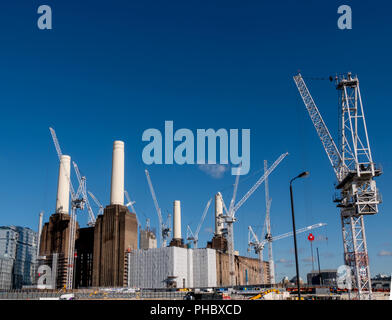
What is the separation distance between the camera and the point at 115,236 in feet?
521

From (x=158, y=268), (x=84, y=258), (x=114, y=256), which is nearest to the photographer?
(x=114, y=256)

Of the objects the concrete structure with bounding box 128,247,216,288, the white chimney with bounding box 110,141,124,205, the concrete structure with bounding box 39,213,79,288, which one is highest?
the white chimney with bounding box 110,141,124,205

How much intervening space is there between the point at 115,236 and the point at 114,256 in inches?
319

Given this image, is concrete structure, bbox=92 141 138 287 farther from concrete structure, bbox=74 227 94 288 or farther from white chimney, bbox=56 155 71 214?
white chimney, bbox=56 155 71 214

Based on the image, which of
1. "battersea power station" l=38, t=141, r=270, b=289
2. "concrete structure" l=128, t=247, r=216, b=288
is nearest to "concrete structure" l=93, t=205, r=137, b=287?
"battersea power station" l=38, t=141, r=270, b=289

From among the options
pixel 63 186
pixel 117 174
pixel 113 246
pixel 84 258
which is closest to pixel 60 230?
pixel 84 258

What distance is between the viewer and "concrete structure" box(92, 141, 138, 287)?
15712 centimetres

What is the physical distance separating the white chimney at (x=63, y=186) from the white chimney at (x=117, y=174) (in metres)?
35.7

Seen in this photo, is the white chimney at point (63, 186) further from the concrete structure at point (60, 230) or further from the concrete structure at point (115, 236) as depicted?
Result: the concrete structure at point (115, 236)

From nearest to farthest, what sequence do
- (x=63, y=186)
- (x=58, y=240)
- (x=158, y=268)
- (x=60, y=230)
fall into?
1. (x=158, y=268)
2. (x=58, y=240)
3. (x=60, y=230)
4. (x=63, y=186)

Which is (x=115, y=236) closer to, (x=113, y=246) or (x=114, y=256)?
(x=113, y=246)

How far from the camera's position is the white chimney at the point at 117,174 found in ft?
525
